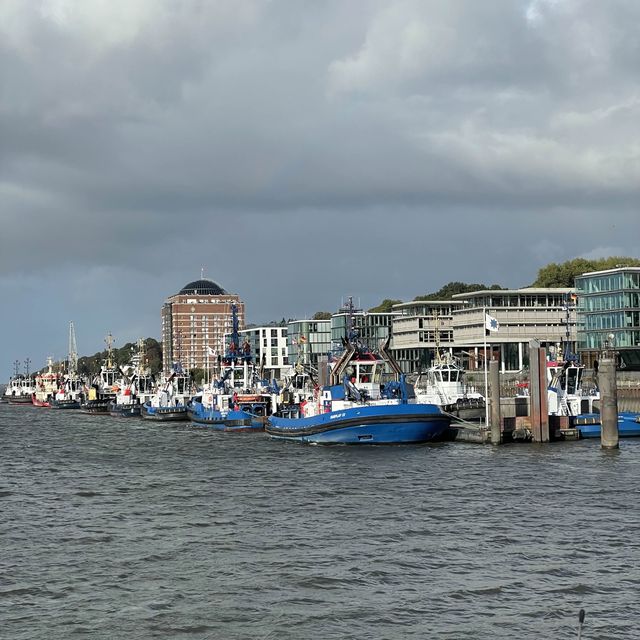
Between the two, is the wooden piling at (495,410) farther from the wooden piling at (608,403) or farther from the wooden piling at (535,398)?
the wooden piling at (608,403)

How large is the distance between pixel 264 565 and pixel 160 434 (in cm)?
7323

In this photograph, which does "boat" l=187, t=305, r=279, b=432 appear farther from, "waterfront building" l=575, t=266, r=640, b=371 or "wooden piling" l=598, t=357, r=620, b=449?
"waterfront building" l=575, t=266, r=640, b=371

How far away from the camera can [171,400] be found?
467ft

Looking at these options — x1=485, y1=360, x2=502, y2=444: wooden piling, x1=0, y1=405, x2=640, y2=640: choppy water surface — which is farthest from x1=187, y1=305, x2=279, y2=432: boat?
x1=0, y1=405, x2=640, y2=640: choppy water surface

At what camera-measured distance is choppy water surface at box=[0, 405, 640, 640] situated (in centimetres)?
3019

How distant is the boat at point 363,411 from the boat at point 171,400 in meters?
45.5

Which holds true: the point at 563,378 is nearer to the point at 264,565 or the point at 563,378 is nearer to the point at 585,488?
the point at 585,488

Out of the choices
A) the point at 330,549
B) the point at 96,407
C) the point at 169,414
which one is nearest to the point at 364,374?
the point at 330,549

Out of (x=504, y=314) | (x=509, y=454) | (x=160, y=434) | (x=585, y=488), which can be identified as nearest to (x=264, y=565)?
(x=585, y=488)

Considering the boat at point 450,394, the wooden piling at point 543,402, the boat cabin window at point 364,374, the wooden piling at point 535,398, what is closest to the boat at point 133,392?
the boat at point 450,394

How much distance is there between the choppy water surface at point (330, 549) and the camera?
1188 inches

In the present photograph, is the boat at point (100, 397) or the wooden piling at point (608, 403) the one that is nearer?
the wooden piling at point (608, 403)

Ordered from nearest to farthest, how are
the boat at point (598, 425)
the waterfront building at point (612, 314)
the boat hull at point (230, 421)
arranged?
the boat at point (598, 425) → the boat hull at point (230, 421) → the waterfront building at point (612, 314)

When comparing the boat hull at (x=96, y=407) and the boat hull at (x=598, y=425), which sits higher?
the boat hull at (x=96, y=407)
